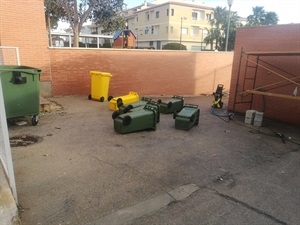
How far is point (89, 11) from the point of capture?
19.7 metres

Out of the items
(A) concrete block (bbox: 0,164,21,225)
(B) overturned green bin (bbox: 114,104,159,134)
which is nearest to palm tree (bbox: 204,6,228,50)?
(B) overturned green bin (bbox: 114,104,159,134)

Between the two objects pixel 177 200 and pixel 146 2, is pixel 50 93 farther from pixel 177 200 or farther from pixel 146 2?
pixel 146 2

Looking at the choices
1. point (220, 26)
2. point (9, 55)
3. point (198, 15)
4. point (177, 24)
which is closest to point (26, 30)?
point (9, 55)

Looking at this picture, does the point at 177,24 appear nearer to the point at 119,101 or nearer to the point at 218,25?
the point at 218,25

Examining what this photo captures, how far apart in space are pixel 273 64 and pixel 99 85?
6.86m

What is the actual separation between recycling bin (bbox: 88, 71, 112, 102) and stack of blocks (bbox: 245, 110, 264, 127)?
569 cm

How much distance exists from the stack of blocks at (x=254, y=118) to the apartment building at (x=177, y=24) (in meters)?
40.9

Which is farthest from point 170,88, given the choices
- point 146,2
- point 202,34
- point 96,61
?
point 146,2

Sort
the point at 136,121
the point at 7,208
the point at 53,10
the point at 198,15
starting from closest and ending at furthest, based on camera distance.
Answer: the point at 7,208 → the point at 136,121 → the point at 53,10 → the point at 198,15

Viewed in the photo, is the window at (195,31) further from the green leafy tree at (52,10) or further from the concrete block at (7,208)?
the concrete block at (7,208)

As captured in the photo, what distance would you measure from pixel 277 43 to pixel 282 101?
6.88 ft

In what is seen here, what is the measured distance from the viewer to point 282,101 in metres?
8.85

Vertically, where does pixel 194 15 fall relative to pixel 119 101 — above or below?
above

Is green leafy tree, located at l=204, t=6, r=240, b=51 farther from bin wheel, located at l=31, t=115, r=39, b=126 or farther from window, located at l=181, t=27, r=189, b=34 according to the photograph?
bin wheel, located at l=31, t=115, r=39, b=126
